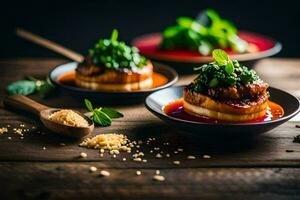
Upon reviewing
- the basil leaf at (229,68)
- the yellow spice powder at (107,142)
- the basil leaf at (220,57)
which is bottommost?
the yellow spice powder at (107,142)

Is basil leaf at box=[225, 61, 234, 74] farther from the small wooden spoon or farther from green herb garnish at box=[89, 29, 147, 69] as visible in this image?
green herb garnish at box=[89, 29, 147, 69]

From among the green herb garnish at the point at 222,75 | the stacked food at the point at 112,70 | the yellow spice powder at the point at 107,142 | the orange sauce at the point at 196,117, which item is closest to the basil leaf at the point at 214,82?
the green herb garnish at the point at 222,75

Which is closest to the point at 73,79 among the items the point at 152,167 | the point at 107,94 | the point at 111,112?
the point at 107,94

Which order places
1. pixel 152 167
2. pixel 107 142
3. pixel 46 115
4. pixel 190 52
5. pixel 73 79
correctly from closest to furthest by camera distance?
pixel 152 167
pixel 107 142
pixel 46 115
pixel 73 79
pixel 190 52

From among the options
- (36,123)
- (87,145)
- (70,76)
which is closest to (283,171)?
(87,145)

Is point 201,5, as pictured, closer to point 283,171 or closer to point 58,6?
point 58,6

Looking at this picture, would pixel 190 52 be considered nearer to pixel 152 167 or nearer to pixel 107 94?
pixel 107 94

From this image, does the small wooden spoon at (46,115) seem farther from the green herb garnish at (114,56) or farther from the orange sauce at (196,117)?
the green herb garnish at (114,56)
